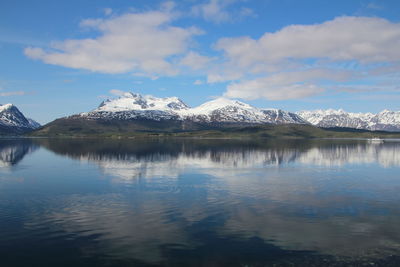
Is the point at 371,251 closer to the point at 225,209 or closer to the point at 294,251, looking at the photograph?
the point at 294,251

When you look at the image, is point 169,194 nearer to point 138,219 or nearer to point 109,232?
point 138,219

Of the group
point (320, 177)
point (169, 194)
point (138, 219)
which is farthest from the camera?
point (320, 177)

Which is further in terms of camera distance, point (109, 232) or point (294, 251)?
point (109, 232)

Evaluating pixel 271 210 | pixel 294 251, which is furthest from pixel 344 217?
pixel 294 251

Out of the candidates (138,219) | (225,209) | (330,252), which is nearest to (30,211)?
(138,219)

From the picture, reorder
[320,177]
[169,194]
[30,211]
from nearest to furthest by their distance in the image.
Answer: [30,211] < [169,194] < [320,177]

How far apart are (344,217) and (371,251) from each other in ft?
33.0

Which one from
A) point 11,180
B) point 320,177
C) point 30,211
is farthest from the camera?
point 320,177

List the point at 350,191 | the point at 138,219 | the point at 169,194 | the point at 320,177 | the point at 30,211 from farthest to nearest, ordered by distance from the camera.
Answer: the point at 320,177, the point at 350,191, the point at 169,194, the point at 30,211, the point at 138,219

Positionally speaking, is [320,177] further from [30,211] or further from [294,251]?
[30,211]

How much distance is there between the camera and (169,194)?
160ft

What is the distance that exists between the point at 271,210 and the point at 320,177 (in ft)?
101

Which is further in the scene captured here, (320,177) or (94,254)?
(320,177)

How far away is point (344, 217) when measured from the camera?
1463 inches
